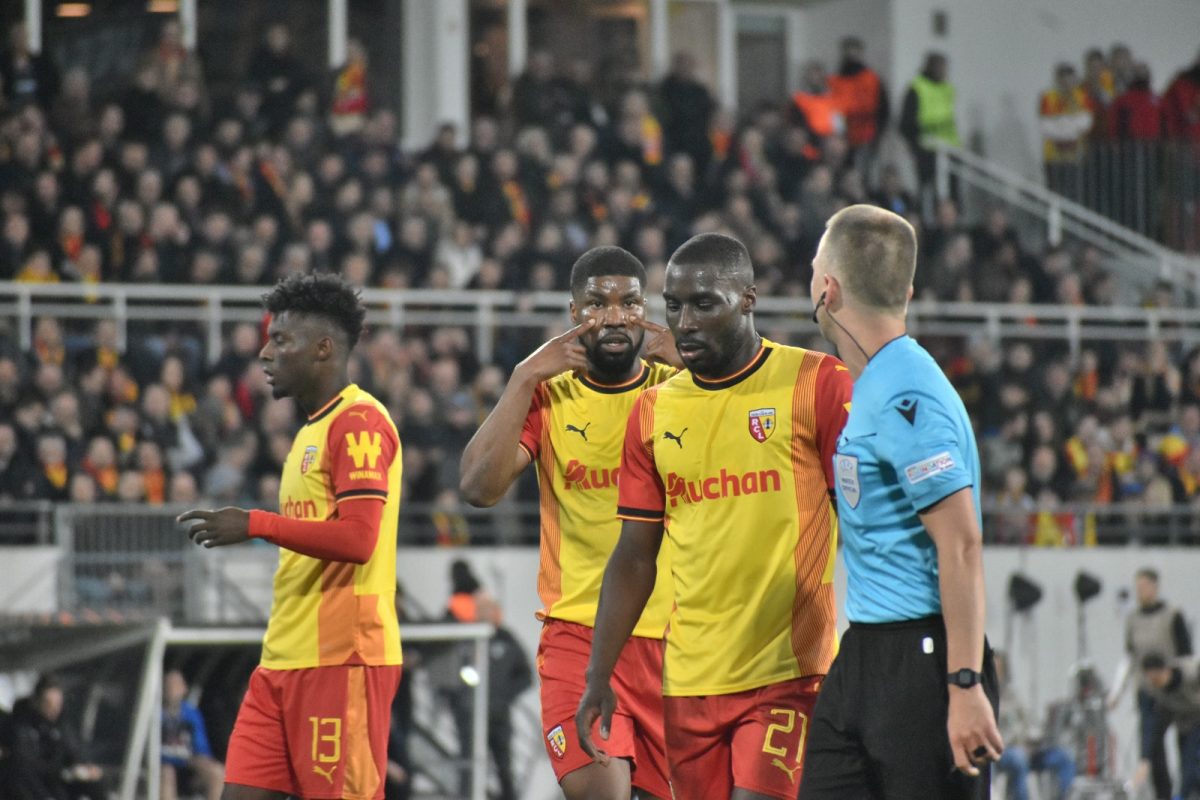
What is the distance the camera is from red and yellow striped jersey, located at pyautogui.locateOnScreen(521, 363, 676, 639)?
680cm

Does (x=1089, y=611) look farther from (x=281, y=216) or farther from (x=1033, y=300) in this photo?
(x=281, y=216)

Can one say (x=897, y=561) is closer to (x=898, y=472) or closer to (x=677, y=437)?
(x=898, y=472)

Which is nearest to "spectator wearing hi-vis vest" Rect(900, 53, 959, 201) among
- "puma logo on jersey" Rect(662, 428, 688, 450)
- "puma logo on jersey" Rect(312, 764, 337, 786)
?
"puma logo on jersey" Rect(312, 764, 337, 786)

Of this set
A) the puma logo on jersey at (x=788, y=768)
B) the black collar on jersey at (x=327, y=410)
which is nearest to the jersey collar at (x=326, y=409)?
the black collar on jersey at (x=327, y=410)

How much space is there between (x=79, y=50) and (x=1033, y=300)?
1027 cm

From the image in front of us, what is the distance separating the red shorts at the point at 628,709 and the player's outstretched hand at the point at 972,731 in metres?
2.14

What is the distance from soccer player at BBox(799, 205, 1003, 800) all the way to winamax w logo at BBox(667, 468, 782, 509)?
71 cm

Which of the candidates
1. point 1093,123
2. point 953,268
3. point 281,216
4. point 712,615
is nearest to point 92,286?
point 281,216

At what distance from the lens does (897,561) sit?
4.96 metres

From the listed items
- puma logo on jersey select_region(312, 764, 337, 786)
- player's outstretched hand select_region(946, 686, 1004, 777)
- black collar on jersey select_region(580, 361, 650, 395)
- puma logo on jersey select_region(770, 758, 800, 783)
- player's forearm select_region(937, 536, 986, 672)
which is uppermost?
black collar on jersey select_region(580, 361, 650, 395)

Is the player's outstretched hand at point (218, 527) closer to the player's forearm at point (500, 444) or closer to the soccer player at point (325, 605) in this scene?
the soccer player at point (325, 605)

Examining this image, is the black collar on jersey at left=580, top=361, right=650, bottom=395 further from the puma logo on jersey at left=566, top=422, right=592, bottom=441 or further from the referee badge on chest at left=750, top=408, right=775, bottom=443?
the referee badge on chest at left=750, top=408, right=775, bottom=443

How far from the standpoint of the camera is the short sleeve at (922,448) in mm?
4777

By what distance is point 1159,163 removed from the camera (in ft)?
A: 73.6
